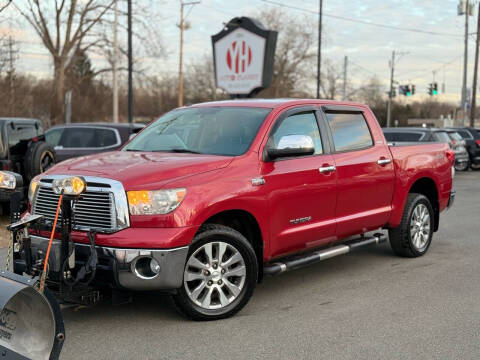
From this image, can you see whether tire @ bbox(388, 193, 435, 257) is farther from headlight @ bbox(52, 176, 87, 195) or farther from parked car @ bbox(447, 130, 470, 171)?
parked car @ bbox(447, 130, 470, 171)

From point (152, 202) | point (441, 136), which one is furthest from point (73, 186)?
point (441, 136)

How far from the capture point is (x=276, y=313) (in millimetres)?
5281

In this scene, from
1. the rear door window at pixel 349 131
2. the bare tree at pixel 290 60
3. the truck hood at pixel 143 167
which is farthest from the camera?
the bare tree at pixel 290 60

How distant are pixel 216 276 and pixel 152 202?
855 millimetres

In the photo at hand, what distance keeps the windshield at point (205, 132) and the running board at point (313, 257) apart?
3.59ft

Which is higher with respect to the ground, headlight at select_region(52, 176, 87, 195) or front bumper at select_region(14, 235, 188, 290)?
headlight at select_region(52, 176, 87, 195)

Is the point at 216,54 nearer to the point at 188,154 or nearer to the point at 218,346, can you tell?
the point at 188,154

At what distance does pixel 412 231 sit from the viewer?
7.45 meters

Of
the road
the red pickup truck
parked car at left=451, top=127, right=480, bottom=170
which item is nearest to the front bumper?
the red pickup truck

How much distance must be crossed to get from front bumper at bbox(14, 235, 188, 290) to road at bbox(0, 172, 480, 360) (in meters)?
0.42

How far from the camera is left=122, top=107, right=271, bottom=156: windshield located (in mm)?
5594

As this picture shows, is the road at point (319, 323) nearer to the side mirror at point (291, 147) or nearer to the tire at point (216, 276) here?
the tire at point (216, 276)

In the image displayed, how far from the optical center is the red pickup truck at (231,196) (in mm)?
4613

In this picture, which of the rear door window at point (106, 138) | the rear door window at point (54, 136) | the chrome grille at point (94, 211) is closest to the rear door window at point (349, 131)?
the chrome grille at point (94, 211)
